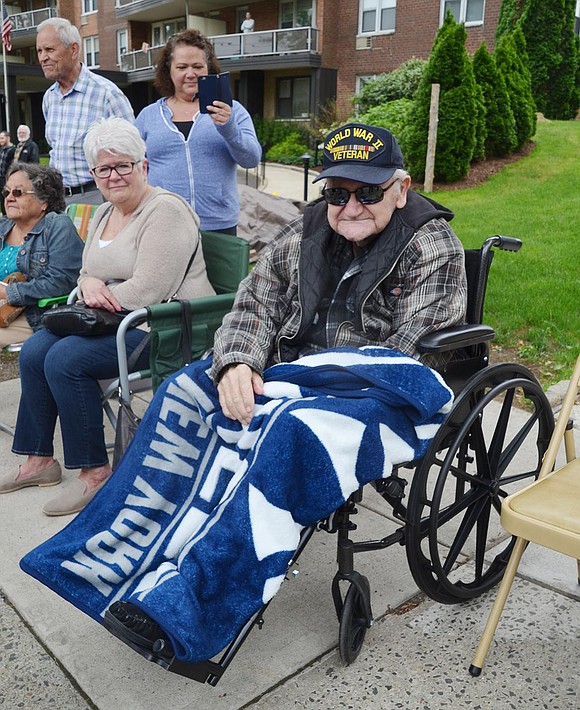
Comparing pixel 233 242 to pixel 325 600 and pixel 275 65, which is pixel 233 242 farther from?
pixel 275 65

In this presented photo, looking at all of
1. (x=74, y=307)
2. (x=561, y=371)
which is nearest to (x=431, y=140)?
(x=561, y=371)

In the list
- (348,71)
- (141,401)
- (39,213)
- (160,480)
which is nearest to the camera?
(160,480)

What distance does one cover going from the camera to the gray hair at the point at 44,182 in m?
3.63

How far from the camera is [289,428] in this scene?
1.80 meters

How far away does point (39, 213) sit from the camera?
3666 millimetres

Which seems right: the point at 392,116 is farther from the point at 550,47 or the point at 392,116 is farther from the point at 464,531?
the point at 464,531

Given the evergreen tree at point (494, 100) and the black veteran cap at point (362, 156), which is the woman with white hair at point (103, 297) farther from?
the evergreen tree at point (494, 100)

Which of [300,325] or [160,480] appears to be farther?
[300,325]

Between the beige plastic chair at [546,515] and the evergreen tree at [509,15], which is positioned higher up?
the evergreen tree at [509,15]

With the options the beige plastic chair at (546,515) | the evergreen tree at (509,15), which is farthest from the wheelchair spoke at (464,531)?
the evergreen tree at (509,15)

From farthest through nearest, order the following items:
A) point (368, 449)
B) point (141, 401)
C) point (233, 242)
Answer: point (141, 401)
point (233, 242)
point (368, 449)

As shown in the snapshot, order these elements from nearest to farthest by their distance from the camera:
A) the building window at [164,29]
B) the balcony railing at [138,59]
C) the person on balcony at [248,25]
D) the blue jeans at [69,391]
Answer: the blue jeans at [69,391] → the person on balcony at [248,25] → the balcony railing at [138,59] → the building window at [164,29]

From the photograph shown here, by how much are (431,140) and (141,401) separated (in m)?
7.64

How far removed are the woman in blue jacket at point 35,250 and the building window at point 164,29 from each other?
2790 centimetres
